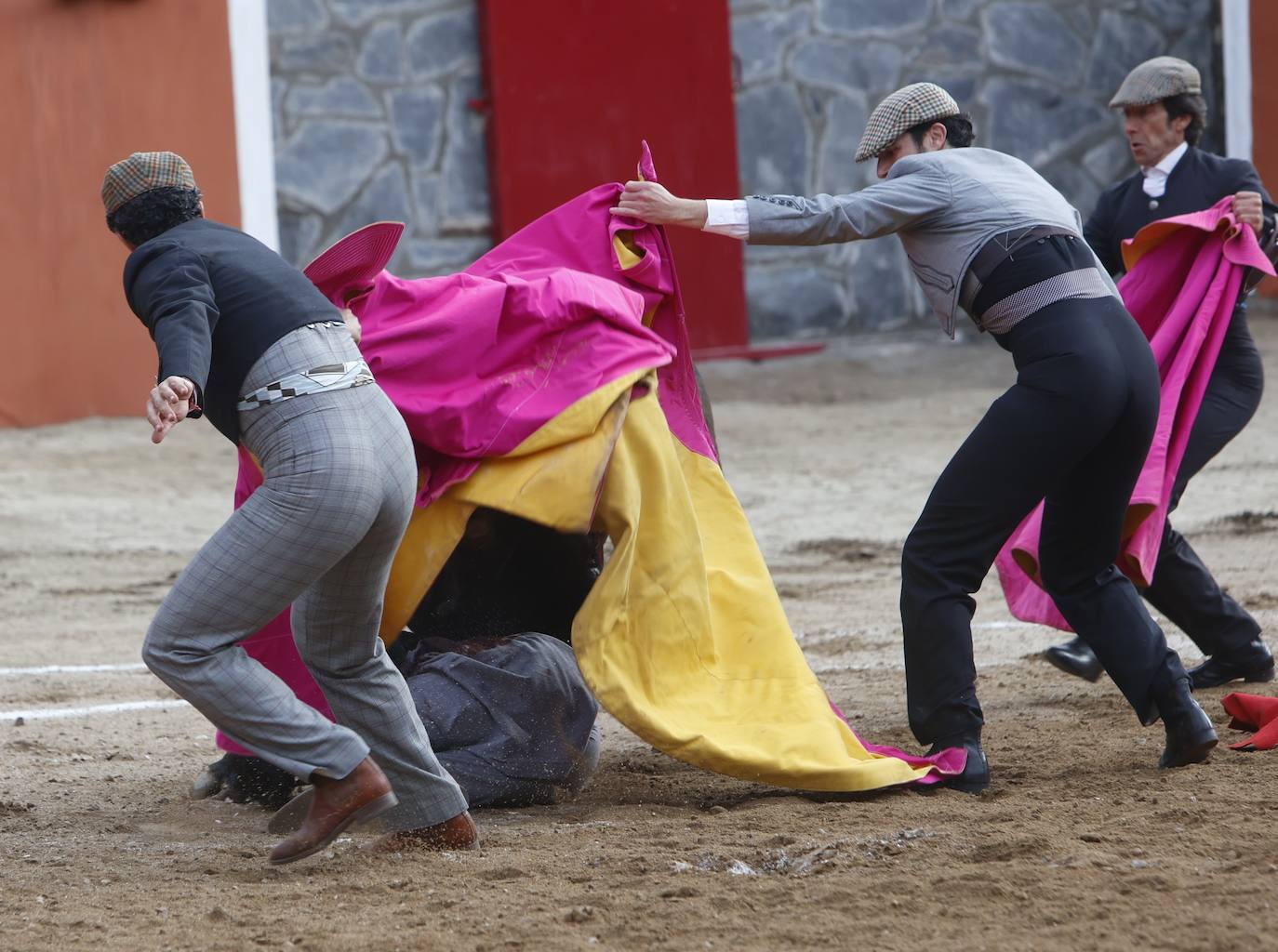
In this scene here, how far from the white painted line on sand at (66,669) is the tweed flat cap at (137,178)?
2.88 metres

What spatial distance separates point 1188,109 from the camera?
18.2 ft

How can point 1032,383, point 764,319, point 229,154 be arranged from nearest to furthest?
point 1032,383
point 229,154
point 764,319

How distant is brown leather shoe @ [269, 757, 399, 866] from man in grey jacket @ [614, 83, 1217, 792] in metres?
1.38

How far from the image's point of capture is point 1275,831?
145 inches

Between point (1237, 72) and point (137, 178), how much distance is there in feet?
36.3

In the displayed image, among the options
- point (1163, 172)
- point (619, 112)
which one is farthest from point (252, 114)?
point (1163, 172)

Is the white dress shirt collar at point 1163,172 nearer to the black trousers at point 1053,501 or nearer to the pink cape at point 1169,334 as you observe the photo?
the pink cape at point 1169,334

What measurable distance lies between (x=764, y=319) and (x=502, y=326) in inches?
323

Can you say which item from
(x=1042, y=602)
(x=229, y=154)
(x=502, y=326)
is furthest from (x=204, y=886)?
(x=229, y=154)

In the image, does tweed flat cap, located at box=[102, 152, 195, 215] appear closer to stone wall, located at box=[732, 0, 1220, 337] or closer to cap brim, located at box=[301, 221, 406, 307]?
cap brim, located at box=[301, 221, 406, 307]

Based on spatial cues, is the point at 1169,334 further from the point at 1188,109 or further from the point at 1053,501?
the point at 1053,501

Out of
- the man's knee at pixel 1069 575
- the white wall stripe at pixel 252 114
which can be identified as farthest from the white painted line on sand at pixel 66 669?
the white wall stripe at pixel 252 114

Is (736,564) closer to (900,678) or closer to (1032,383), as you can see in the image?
(1032,383)

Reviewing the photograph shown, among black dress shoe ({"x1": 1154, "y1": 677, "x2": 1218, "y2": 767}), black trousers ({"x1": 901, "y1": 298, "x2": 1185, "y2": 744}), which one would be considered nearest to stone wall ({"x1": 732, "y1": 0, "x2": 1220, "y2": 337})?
black trousers ({"x1": 901, "y1": 298, "x2": 1185, "y2": 744})
